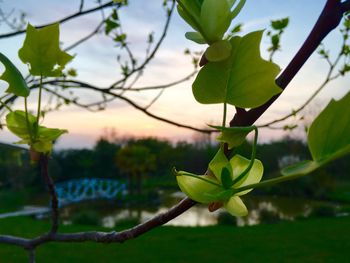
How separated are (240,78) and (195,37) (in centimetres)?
4

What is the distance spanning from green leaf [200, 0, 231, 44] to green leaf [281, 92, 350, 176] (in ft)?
0.21

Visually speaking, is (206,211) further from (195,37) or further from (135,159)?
(195,37)

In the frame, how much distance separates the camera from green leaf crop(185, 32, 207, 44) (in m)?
0.20

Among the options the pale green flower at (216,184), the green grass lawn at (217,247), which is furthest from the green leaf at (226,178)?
the green grass lawn at (217,247)

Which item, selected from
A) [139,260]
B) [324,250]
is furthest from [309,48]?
[324,250]

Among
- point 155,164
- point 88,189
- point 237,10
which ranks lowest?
point 88,189

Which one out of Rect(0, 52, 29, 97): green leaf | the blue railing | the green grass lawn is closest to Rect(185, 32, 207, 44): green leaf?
Rect(0, 52, 29, 97): green leaf

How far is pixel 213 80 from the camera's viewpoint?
7.1 inches

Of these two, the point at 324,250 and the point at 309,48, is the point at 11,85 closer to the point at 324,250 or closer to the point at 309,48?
the point at 309,48

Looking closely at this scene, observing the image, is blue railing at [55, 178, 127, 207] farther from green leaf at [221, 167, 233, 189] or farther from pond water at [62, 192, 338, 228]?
green leaf at [221, 167, 233, 189]

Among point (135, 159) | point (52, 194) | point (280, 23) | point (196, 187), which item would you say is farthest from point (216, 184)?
point (135, 159)

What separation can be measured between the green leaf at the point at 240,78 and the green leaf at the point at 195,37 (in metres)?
0.02

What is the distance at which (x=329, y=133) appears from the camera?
0.46 ft

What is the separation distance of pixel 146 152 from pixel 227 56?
12.4m
